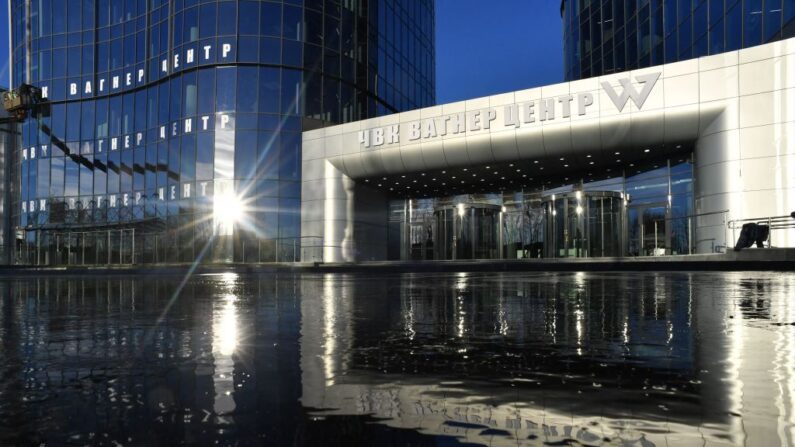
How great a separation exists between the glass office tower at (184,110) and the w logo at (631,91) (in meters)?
17.5

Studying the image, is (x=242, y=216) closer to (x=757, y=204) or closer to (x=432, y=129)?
(x=432, y=129)

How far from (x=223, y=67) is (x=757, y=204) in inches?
1139

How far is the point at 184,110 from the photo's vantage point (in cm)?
3562

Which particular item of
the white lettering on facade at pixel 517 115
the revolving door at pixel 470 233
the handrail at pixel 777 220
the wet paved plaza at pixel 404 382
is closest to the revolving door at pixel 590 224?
the revolving door at pixel 470 233

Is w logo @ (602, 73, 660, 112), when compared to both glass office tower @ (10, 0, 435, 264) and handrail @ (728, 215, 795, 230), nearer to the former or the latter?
handrail @ (728, 215, 795, 230)

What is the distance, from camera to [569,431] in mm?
1271

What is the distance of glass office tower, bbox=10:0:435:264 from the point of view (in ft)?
112

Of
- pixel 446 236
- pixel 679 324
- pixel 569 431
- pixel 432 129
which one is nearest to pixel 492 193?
pixel 446 236

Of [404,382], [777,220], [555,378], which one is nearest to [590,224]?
[777,220]

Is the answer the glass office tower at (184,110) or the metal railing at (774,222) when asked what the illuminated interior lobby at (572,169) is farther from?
the glass office tower at (184,110)

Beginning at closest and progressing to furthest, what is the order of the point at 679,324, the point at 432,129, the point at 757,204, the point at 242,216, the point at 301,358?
the point at 301,358 → the point at 679,324 → the point at 757,204 → the point at 432,129 → the point at 242,216

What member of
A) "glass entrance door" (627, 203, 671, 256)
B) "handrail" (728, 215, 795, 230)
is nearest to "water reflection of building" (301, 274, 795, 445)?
"handrail" (728, 215, 795, 230)

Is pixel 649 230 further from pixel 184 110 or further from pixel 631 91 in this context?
pixel 184 110

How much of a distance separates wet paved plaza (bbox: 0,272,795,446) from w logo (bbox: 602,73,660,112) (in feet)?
74.8
